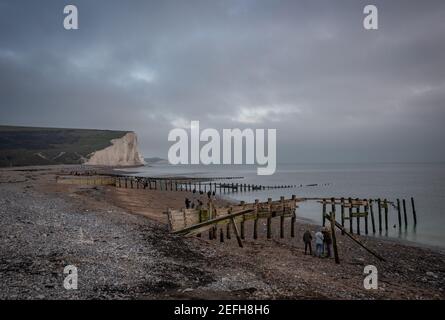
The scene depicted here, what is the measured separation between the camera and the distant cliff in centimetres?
12662

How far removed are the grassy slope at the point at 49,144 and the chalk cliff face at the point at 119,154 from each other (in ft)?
9.87

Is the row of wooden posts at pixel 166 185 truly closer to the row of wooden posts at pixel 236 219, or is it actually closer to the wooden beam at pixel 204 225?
the row of wooden posts at pixel 236 219

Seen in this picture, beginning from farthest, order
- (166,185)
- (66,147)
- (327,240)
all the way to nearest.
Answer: (66,147)
(166,185)
(327,240)

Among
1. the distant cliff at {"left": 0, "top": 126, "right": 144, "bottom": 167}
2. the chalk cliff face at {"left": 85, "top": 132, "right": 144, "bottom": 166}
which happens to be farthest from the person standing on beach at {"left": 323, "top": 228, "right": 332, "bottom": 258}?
the chalk cliff face at {"left": 85, "top": 132, "right": 144, "bottom": 166}

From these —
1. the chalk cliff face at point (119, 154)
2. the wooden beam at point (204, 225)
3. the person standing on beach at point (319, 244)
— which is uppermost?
the chalk cliff face at point (119, 154)

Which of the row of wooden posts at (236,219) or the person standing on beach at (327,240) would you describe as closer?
the person standing on beach at (327,240)

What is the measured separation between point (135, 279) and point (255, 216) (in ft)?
41.7

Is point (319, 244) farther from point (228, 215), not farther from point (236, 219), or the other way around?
point (236, 219)

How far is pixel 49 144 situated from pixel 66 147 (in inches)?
317

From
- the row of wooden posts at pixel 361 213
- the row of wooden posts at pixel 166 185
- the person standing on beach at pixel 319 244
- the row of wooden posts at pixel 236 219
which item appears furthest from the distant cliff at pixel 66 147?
the person standing on beach at pixel 319 244

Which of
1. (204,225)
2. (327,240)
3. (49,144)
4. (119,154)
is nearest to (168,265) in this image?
(204,225)

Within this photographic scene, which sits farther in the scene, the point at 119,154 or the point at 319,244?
the point at 119,154

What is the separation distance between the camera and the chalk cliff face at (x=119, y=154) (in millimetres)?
147125

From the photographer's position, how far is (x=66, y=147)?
502ft
